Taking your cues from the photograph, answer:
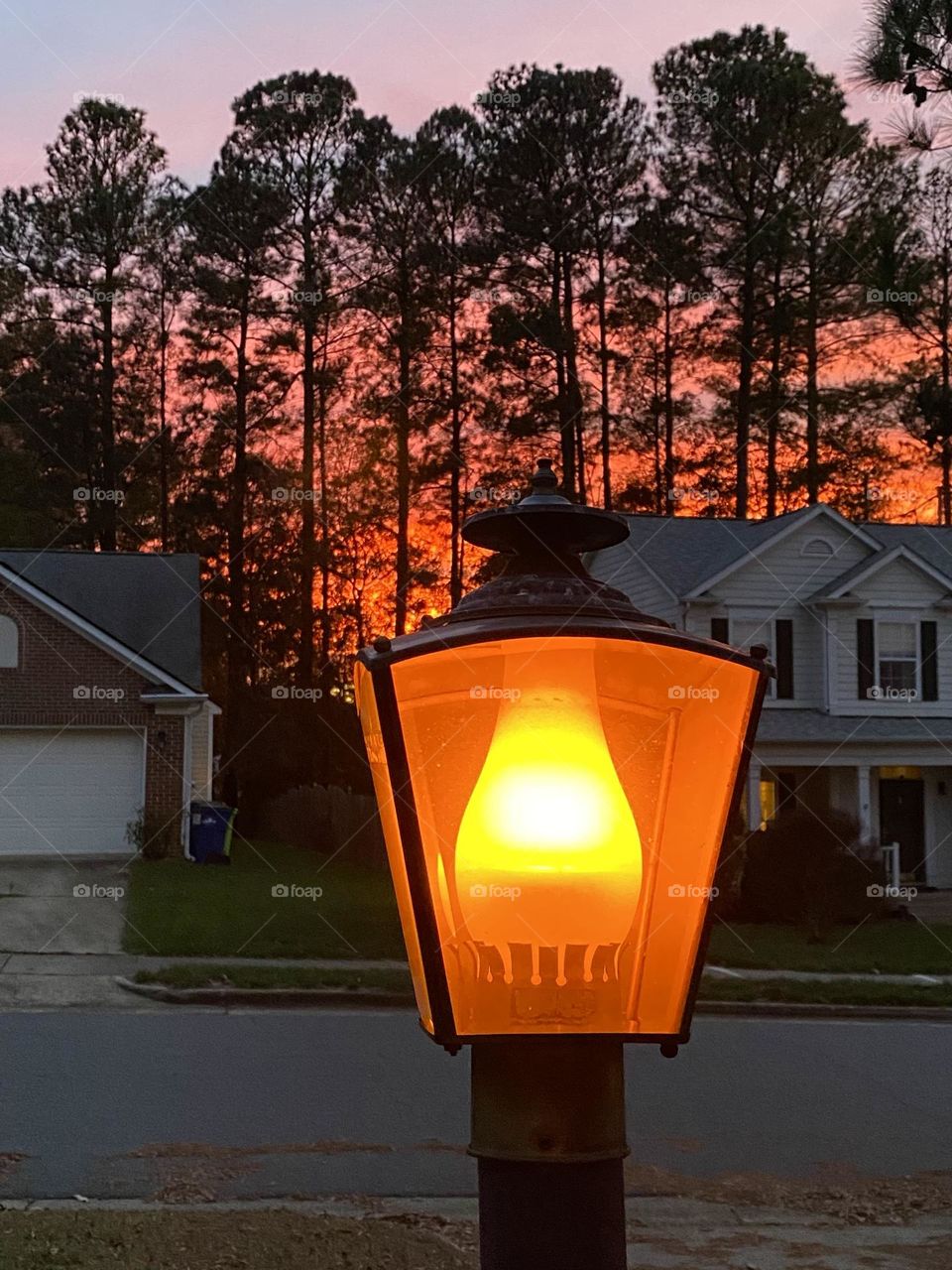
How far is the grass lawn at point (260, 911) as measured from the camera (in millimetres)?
14664

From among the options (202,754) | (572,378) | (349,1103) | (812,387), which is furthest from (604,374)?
(349,1103)

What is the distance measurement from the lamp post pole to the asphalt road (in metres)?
5.44

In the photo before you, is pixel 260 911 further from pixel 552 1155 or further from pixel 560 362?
pixel 560 362

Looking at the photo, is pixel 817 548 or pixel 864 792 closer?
pixel 864 792

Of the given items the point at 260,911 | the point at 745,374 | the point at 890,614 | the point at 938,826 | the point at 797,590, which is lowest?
the point at 260,911

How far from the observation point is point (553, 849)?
6.01ft

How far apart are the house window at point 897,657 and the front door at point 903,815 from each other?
75.5 inches

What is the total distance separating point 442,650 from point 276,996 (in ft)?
36.8

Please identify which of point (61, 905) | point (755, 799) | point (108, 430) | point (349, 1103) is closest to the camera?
point (349, 1103)

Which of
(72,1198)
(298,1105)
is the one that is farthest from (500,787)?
(298,1105)

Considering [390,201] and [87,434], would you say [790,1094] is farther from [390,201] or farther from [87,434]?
[87,434]

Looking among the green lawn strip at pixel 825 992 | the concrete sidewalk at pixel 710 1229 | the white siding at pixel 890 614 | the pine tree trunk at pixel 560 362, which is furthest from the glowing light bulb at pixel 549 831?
the pine tree trunk at pixel 560 362

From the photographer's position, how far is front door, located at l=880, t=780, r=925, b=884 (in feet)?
80.1

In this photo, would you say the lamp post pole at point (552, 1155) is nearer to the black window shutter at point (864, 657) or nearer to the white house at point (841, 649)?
the white house at point (841, 649)
